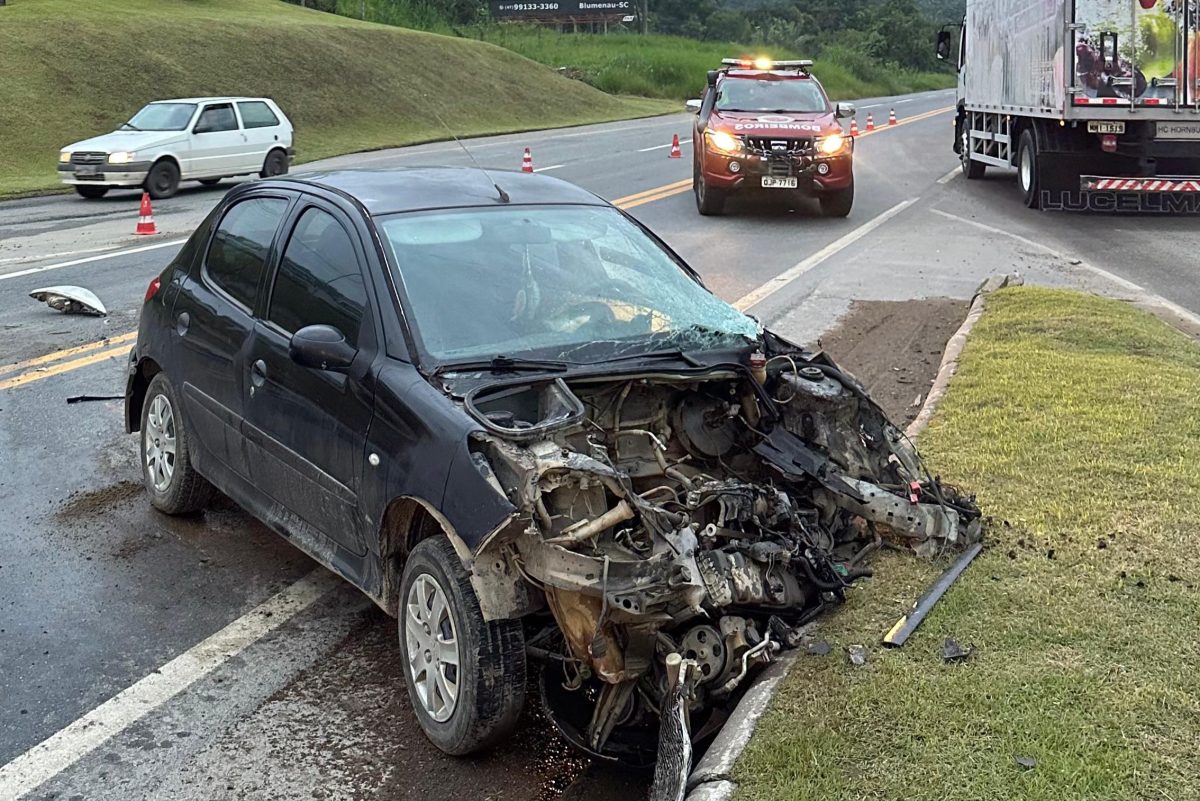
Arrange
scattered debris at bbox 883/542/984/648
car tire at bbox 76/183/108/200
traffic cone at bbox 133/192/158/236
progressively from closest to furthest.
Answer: scattered debris at bbox 883/542/984/648
traffic cone at bbox 133/192/158/236
car tire at bbox 76/183/108/200

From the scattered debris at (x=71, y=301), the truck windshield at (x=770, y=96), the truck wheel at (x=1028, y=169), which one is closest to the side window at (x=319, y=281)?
the scattered debris at (x=71, y=301)

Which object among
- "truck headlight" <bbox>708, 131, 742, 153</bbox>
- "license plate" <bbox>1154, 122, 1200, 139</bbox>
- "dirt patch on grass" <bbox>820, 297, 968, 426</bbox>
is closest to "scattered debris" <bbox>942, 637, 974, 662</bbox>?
"dirt patch on grass" <bbox>820, 297, 968, 426</bbox>

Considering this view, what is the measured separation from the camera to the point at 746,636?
3.97 meters

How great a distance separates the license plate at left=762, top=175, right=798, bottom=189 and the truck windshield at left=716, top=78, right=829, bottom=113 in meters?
1.43

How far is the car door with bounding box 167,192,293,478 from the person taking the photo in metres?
5.26

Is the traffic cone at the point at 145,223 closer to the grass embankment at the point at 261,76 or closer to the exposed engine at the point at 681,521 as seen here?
the grass embankment at the point at 261,76

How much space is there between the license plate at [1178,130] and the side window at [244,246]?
43.5ft

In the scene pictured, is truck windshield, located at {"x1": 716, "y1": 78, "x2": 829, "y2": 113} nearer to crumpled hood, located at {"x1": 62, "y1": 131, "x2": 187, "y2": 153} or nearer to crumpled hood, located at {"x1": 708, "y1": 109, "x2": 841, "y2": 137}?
crumpled hood, located at {"x1": 708, "y1": 109, "x2": 841, "y2": 137}

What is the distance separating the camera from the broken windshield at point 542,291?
456 centimetres

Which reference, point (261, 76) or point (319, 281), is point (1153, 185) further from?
point (261, 76)

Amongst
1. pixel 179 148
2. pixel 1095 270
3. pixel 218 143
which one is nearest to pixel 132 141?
pixel 179 148

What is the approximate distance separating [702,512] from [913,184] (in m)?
18.3

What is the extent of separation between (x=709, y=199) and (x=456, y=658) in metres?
13.2

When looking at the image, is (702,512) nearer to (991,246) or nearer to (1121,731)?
(1121,731)
